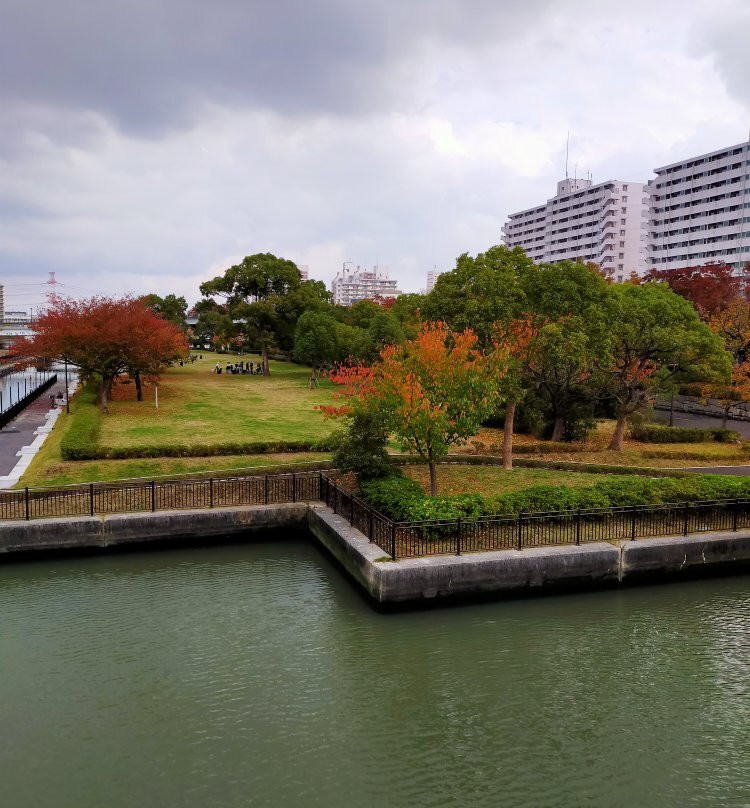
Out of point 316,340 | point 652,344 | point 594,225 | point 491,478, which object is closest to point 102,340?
point 316,340

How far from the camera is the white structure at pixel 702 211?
9953cm

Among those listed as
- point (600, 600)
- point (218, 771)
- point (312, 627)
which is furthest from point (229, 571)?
point (600, 600)

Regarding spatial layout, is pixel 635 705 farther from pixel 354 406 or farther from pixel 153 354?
pixel 153 354

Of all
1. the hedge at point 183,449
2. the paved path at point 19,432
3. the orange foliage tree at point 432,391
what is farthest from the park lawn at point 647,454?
the paved path at point 19,432

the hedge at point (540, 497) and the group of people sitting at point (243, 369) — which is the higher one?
the group of people sitting at point (243, 369)

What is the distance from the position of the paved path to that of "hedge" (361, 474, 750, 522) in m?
14.2

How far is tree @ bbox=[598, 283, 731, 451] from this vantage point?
2695 centimetres

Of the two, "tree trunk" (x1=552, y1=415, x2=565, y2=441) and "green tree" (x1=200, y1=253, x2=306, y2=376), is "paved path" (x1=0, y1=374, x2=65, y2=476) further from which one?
"tree trunk" (x1=552, y1=415, x2=565, y2=441)

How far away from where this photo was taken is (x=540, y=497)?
56.3 feet

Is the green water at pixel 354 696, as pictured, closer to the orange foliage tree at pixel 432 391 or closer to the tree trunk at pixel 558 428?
the orange foliage tree at pixel 432 391

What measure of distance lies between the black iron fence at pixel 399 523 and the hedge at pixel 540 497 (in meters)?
0.31

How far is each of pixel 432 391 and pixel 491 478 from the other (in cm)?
588

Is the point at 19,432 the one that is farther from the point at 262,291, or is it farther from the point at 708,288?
the point at 708,288

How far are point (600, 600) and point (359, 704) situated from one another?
275 inches
